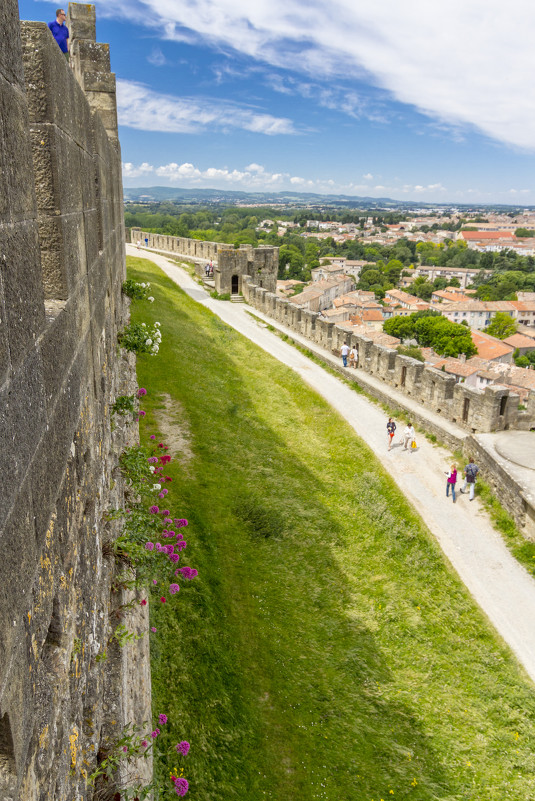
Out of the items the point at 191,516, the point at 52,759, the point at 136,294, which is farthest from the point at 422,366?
the point at 52,759

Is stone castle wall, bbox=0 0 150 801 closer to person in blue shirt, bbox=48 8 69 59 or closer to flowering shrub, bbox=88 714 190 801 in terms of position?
flowering shrub, bbox=88 714 190 801

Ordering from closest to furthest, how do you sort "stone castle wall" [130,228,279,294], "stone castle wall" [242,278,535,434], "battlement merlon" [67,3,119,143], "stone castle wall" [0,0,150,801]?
"stone castle wall" [0,0,150,801] < "battlement merlon" [67,3,119,143] < "stone castle wall" [242,278,535,434] < "stone castle wall" [130,228,279,294]

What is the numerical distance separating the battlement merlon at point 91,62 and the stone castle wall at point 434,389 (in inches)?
344

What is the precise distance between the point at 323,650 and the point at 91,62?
9.02 m

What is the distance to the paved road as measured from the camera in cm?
743

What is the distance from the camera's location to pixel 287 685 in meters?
5.97

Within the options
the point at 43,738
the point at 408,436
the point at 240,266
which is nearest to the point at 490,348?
the point at 240,266

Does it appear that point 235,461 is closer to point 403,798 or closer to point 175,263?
point 403,798

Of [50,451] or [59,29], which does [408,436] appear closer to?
[59,29]

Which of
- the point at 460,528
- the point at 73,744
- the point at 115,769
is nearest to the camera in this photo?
the point at 73,744

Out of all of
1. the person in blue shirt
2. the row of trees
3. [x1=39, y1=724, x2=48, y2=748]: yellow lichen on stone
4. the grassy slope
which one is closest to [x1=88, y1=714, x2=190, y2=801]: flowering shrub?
[x1=39, y1=724, x2=48, y2=748]: yellow lichen on stone

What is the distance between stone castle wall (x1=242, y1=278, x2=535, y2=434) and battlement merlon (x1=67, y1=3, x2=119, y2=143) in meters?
8.75

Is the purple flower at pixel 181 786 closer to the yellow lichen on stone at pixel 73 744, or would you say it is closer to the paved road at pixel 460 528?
the yellow lichen on stone at pixel 73 744

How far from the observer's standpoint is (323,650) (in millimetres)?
6633
